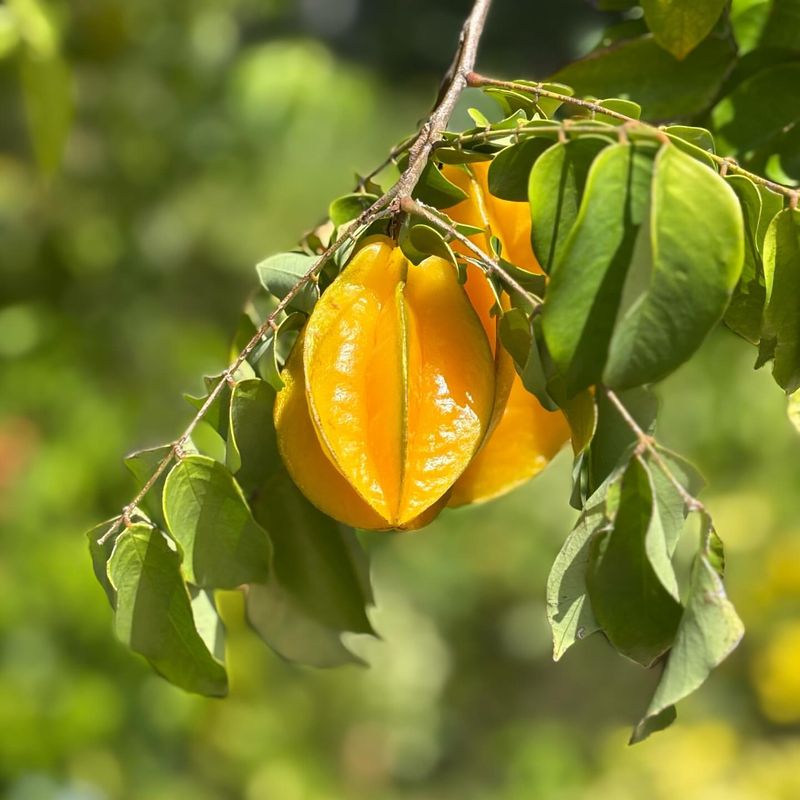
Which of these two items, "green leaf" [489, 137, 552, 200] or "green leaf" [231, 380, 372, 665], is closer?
"green leaf" [489, 137, 552, 200]

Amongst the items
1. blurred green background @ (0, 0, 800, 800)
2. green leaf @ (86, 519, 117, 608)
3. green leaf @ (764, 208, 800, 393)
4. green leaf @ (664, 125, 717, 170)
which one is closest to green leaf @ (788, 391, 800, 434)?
green leaf @ (764, 208, 800, 393)

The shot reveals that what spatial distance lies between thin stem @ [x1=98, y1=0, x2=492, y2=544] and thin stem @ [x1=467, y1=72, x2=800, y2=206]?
20 millimetres

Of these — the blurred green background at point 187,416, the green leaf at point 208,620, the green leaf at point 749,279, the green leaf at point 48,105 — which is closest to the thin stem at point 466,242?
the green leaf at point 749,279

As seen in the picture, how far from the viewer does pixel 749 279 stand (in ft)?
1.60

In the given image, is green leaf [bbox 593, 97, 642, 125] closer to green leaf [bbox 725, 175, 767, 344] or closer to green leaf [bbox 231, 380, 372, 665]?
green leaf [bbox 725, 175, 767, 344]

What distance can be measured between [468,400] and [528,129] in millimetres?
119

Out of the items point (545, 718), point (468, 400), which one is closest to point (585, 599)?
point (468, 400)

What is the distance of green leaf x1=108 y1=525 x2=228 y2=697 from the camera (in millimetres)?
496

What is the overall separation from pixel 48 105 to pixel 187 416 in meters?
0.73

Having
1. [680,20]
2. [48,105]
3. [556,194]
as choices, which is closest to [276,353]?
[556,194]

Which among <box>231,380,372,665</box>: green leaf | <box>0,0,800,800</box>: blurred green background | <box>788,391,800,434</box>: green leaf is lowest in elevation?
<box>0,0,800,800</box>: blurred green background

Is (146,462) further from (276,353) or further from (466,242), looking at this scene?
(466,242)

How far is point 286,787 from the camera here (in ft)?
7.00

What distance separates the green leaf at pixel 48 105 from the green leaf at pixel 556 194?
2.17 feet
